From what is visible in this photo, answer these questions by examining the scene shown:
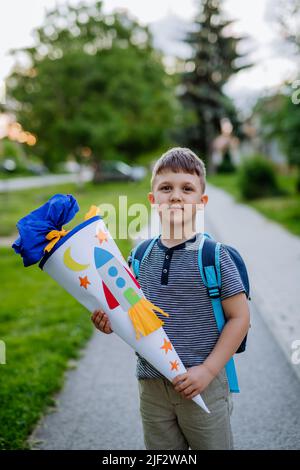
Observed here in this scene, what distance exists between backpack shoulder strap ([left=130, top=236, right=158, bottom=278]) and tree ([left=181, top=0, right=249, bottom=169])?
39.7m

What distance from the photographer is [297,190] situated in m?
19.7

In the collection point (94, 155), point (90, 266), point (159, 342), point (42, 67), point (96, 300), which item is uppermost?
point (42, 67)

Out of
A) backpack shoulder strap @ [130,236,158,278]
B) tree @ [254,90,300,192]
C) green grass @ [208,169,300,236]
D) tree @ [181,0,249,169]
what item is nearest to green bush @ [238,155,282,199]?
green grass @ [208,169,300,236]

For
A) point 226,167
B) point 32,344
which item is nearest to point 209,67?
point 226,167

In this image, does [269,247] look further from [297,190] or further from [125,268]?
[297,190]

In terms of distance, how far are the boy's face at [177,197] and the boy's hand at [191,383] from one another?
0.57m

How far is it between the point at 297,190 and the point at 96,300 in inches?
748

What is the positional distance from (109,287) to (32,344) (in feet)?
11.5

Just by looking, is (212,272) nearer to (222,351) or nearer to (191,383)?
(222,351)

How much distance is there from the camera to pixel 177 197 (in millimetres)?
1898

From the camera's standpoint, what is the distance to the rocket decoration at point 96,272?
1.76m

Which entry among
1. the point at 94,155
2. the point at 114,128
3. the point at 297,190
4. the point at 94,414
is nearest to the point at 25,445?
the point at 94,414

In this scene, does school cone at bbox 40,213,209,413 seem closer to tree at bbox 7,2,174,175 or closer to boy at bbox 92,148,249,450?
boy at bbox 92,148,249,450

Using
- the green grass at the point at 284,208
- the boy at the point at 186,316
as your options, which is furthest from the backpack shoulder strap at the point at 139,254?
the green grass at the point at 284,208
